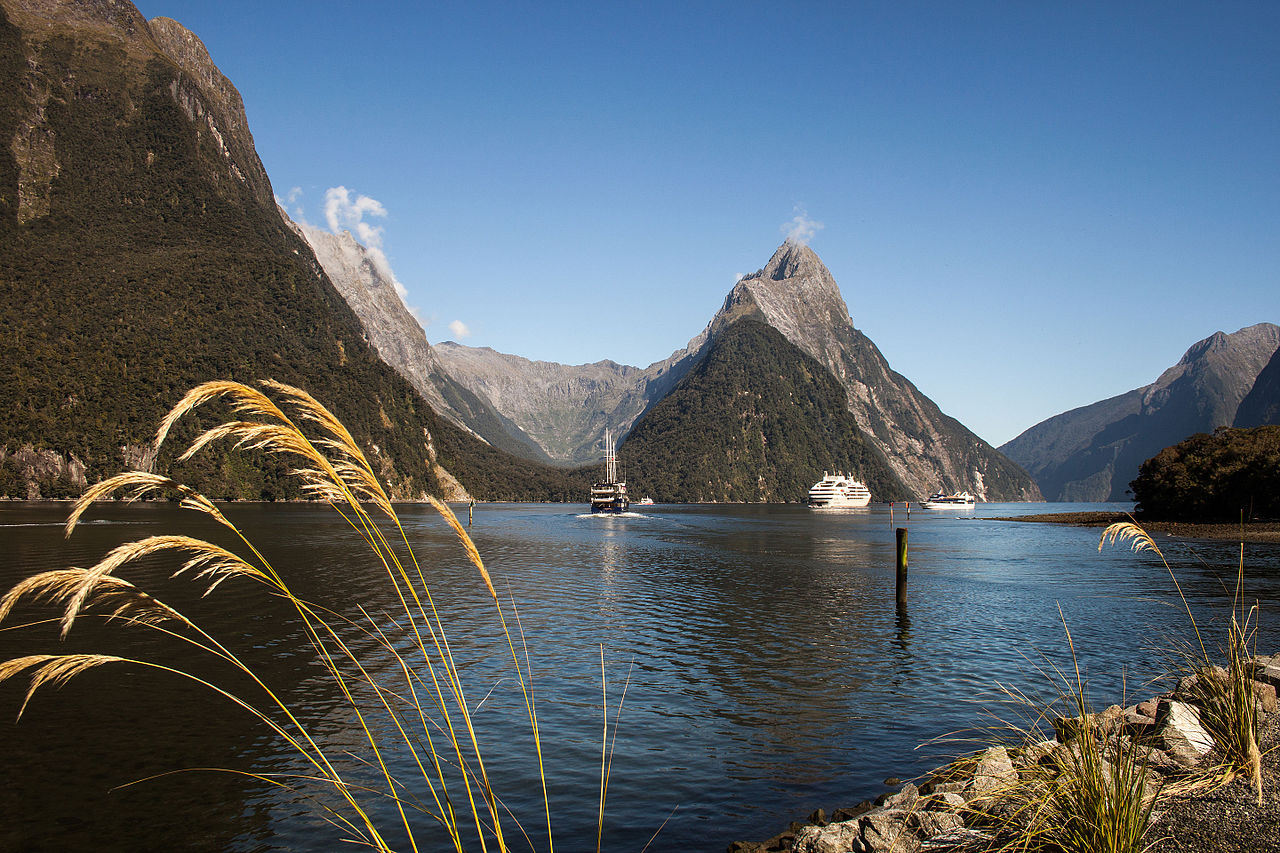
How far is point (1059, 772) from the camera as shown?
24.0ft

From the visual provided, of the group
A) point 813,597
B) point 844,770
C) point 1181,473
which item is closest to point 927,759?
point 844,770

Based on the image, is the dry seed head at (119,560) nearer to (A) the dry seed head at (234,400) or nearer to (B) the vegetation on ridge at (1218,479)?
(A) the dry seed head at (234,400)

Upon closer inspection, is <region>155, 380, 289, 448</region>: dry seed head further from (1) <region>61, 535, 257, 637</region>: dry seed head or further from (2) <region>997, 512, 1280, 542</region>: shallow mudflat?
(2) <region>997, 512, 1280, 542</region>: shallow mudflat

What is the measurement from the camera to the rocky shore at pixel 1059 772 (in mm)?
7738

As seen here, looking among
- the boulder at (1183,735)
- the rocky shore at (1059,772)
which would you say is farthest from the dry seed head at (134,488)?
the boulder at (1183,735)

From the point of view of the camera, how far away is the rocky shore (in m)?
7.74

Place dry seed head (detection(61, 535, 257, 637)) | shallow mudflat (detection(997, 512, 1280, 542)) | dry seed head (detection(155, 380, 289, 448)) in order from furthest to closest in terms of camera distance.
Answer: shallow mudflat (detection(997, 512, 1280, 542)) < dry seed head (detection(155, 380, 289, 448)) < dry seed head (detection(61, 535, 257, 637))

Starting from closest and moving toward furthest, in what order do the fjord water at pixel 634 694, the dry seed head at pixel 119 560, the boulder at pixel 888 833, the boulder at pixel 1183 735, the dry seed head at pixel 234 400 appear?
the dry seed head at pixel 119 560
the dry seed head at pixel 234 400
the boulder at pixel 888 833
the boulder at pixel 1183 735
the fjord water at pixel 634 694

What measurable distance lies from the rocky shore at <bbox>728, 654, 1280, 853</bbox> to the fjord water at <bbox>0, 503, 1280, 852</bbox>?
1.17 meters

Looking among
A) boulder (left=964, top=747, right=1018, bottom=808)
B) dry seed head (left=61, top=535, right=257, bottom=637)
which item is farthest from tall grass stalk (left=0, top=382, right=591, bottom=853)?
boulder (left=964, top=747, right=1018, bottom=808)

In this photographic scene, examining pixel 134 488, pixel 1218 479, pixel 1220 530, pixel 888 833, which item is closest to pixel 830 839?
pixel 888 833

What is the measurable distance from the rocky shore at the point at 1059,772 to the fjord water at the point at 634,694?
3.84ft

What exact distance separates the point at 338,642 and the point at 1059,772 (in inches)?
276

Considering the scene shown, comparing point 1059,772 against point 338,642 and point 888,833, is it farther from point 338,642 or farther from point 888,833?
point 338,642
